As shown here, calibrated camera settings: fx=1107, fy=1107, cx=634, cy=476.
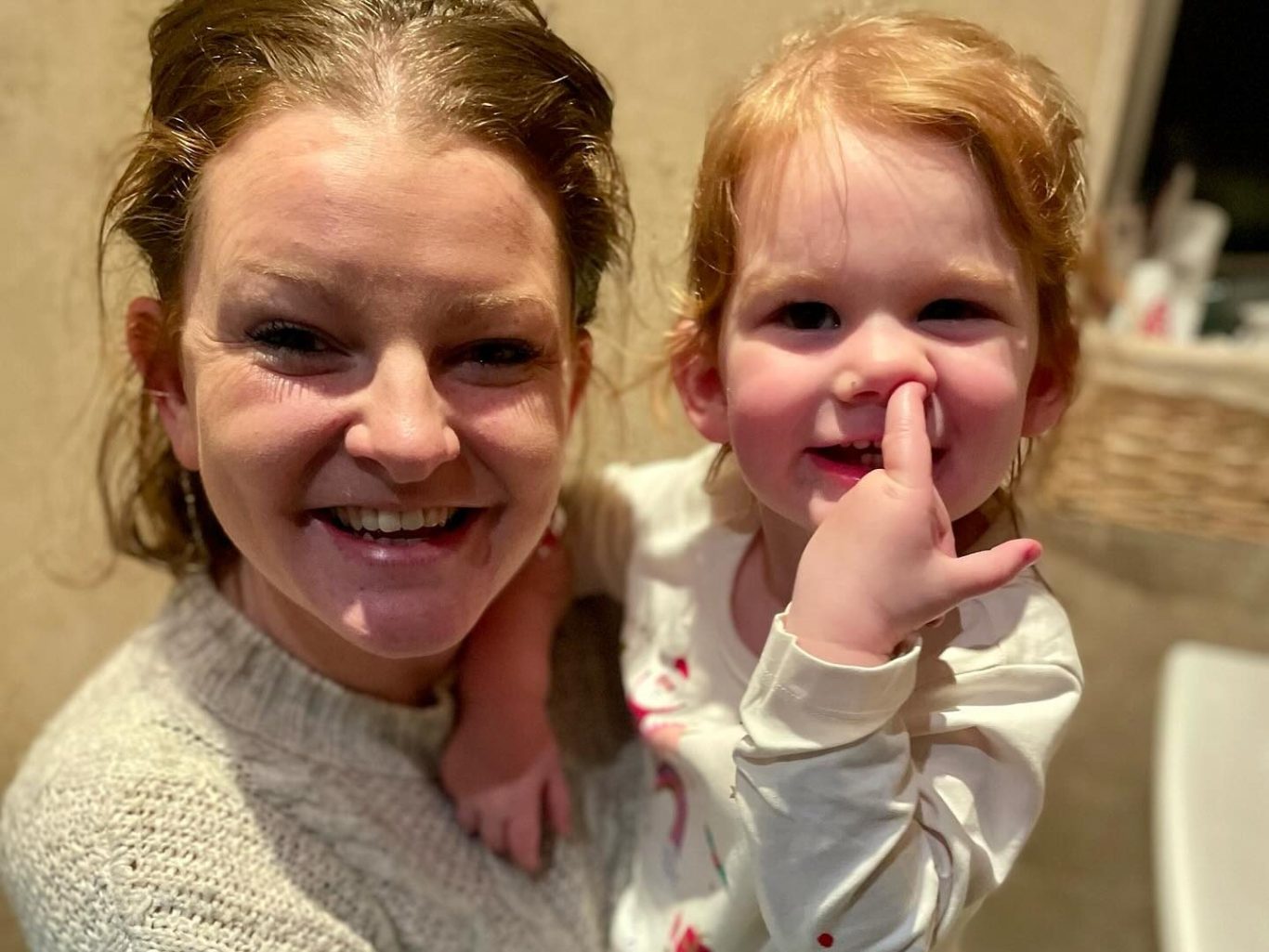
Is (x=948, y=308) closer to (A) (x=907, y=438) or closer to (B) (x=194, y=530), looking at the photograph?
(A) (x=907, y=438)

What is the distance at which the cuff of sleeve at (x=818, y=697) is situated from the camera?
1.73ft

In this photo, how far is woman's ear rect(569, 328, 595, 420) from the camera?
2.33ft

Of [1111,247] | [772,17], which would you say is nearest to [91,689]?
[772,17]

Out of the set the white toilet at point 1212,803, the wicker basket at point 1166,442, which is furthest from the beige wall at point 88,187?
the white toilet at point 1212,803

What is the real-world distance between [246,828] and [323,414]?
27 centimetres

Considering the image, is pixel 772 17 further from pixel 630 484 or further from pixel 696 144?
pixel 630 484

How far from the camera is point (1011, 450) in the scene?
0.61m

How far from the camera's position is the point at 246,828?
668mm

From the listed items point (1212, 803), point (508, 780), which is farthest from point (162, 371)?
point (1212, 803)

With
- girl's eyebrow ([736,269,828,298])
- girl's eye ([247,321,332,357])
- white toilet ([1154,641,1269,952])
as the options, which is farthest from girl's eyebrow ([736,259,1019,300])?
white toilet ([1154,641,1269,952])

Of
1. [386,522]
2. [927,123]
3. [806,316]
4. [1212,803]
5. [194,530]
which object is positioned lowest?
[1212,803]

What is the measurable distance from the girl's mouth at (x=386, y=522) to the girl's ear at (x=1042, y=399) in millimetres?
Answer: 344

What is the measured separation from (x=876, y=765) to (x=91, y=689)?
1.78ft

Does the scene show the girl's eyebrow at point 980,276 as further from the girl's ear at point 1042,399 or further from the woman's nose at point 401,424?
the woman's nose at point 401,424
